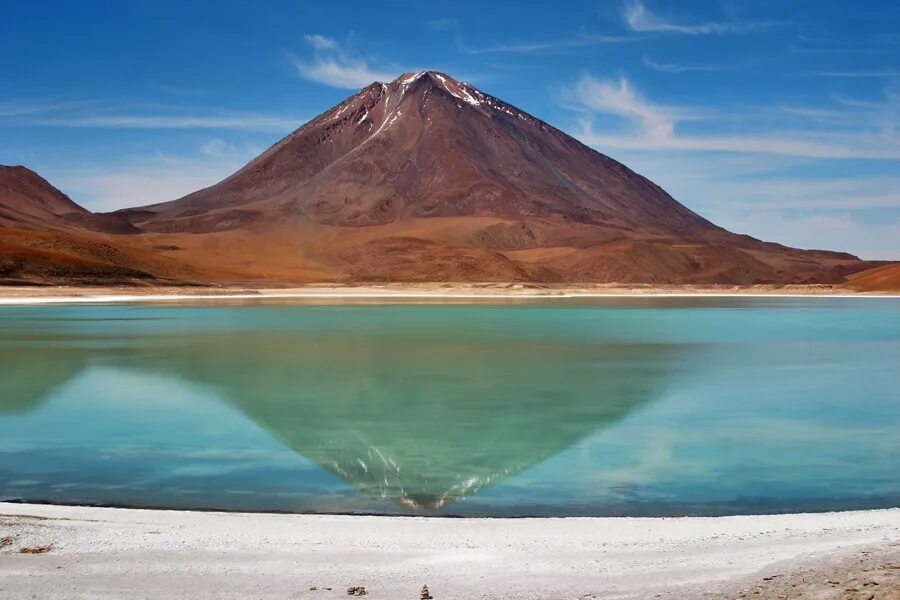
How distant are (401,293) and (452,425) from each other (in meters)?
74.4

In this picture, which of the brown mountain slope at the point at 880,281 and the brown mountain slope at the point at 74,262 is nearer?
the brown mountain slope at the point at 74,262

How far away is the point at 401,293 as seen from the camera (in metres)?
88.8

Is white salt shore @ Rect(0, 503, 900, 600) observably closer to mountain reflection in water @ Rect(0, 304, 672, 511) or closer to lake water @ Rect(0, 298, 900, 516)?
lake water @ Rect(0, 298, 900, 516)

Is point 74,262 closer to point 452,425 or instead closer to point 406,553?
point 452,425

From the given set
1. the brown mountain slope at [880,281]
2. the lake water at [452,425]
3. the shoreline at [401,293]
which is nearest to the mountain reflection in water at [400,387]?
the lake water at [452,425]

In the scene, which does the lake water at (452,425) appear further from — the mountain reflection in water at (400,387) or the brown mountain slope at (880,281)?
the brown mountain slope at (880,281)

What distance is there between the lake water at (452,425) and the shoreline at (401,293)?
4032cm

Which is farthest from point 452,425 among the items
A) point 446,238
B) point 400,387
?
point 446,238

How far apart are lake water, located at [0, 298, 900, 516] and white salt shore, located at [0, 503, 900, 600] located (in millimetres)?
980

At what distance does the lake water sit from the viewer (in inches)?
397

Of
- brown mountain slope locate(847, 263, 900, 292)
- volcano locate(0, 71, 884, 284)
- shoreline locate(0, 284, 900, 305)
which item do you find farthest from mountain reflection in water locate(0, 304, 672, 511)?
volcano locate(0, 71, 884, 284)

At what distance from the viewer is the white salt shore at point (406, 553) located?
635 centimetres

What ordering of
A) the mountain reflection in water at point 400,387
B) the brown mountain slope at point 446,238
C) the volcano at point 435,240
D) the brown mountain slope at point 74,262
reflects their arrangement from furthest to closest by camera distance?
the brown mountain slope at point 446,238
the volcano at point 435,240
the brown mountain slope at point 74,262
the mountain reflection in water at point 400,387

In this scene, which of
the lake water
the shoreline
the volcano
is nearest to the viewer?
the lake water
